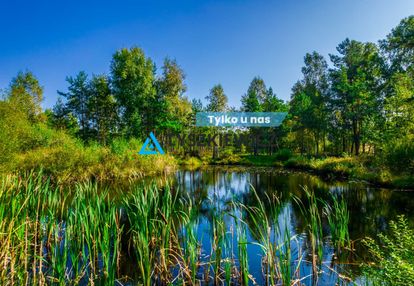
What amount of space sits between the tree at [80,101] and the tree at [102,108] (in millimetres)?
1203

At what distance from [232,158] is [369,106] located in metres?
20.1

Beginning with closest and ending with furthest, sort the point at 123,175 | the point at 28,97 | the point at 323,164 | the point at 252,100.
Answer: the point at 123,175 < the point at 323,164 < the point at 28,97 < the point at 252,100

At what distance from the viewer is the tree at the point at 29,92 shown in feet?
125

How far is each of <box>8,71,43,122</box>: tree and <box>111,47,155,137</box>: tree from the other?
538 inches

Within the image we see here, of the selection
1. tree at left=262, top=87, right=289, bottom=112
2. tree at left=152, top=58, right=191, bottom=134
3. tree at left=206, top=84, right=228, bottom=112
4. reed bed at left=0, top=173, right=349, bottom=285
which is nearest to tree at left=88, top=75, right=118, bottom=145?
tree at left=152, top=58, right=191, bottom=134

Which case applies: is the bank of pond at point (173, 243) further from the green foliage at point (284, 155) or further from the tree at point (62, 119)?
the tree at point (62, 119)

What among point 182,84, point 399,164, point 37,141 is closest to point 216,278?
point 399,164

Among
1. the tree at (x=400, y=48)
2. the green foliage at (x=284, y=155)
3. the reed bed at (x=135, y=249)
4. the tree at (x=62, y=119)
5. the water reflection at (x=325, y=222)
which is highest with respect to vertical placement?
the tree at (x=400, y=48)

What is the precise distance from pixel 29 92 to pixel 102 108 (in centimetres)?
1203

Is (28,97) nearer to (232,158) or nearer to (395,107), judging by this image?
(232,158)

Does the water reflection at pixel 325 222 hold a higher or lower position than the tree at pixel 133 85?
lower

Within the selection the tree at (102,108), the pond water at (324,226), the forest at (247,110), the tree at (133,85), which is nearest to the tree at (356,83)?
the forest at (247,110)

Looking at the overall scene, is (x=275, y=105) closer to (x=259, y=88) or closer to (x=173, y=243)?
(x=259, y=88)

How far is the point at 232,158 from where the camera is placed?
40.4 meters
